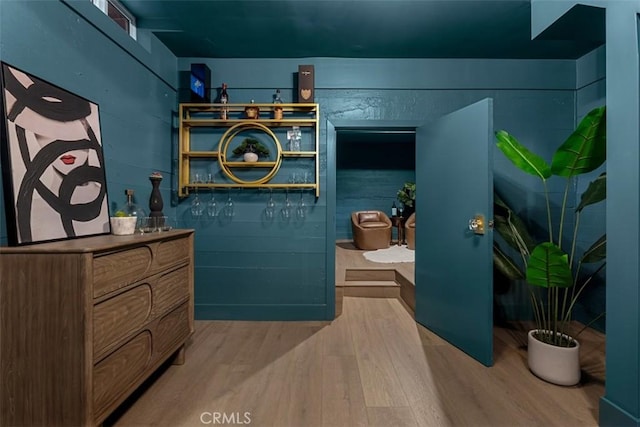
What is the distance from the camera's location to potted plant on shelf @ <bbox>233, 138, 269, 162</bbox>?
8.39ft

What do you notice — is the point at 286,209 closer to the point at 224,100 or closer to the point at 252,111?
the point at 252,111

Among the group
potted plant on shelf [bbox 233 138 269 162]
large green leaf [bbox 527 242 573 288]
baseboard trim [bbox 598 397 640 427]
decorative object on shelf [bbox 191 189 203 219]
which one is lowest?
baseboard trim [bbox 598 397 640 427]

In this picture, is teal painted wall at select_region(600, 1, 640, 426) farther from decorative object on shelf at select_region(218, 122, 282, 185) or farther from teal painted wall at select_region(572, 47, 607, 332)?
decorative object on shelf at select_region(218, 122, 282, 185)

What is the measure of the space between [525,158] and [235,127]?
2.31m

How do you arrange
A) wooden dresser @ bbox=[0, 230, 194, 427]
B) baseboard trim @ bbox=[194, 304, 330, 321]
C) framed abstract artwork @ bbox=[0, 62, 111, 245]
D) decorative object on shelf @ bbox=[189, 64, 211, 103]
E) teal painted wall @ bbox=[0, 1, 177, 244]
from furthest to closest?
baseboard trim @ bbox=[194, 304, 330, 321] → decorative object on shelf @ bbox=[189, 64, 211, 103] → teal painted wall @ bbox=[0, 1, 177, 244] → framed abstract artwork @ bbox=[0, 62, 111, 245] → wooden dresser @ bbox=[0, 230, 194, 427]

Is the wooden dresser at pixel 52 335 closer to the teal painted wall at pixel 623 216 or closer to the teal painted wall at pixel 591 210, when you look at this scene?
the teal painted wall at pixel 623 216

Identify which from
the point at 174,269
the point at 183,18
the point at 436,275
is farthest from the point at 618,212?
the point at 183,18

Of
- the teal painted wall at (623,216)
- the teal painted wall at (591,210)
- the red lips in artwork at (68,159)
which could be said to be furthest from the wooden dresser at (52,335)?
the teal painted wall at (591,210)

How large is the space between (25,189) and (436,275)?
2678 millimetres

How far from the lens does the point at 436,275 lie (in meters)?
2.41

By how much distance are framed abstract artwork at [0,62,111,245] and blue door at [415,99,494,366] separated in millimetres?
2402

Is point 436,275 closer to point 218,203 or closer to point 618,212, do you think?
point 618,212

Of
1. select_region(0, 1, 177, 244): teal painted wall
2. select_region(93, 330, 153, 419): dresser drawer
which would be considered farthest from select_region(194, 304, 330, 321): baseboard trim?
select_region(93, 330, 153, 419): dresser drawer

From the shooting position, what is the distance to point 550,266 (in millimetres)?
1662
